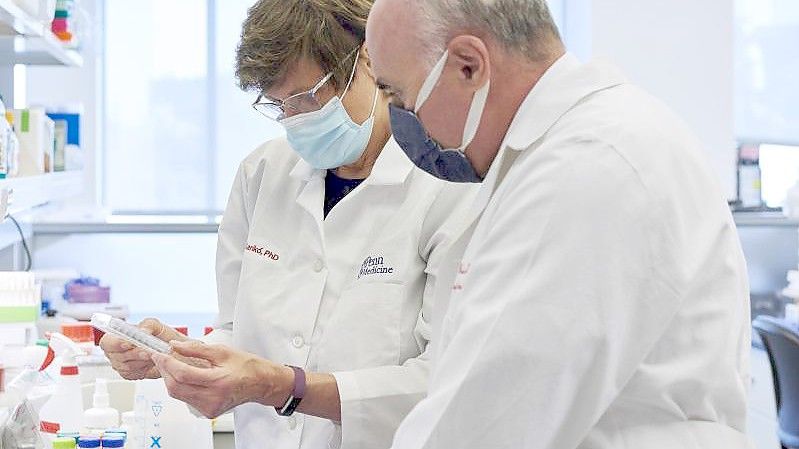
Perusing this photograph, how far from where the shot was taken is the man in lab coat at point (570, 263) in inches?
43.2

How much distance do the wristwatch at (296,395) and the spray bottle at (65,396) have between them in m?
0.70

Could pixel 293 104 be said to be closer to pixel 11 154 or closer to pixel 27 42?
pixel 11 154

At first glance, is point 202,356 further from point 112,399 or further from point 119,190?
point 119,190

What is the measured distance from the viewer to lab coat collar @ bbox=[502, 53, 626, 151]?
4.00 feet

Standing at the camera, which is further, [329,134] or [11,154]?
[11,154]

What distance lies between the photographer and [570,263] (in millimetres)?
1095

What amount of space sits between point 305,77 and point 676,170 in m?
0.79

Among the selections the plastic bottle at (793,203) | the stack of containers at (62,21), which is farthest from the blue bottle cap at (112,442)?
the plastic bottle at (793,203)

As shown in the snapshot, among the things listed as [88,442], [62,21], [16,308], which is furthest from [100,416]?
[62,21]

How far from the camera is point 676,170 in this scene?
1.15m

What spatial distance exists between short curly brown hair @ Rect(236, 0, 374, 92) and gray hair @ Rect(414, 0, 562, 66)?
1.73 ft

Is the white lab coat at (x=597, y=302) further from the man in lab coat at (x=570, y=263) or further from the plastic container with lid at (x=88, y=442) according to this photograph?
the plastic container with lid at (x=88, y=442)

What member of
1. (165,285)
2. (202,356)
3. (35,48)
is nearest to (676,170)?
(202,356)

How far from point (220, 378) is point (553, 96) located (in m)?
0.63
